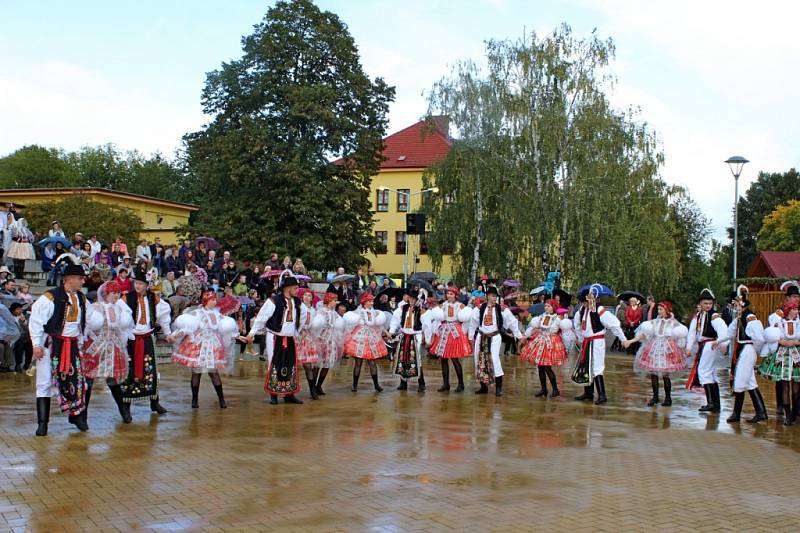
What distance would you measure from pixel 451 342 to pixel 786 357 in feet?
18.8

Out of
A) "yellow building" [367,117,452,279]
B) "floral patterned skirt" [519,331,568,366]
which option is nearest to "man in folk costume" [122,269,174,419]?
"floral patterned skirt" [519,331,568,366]

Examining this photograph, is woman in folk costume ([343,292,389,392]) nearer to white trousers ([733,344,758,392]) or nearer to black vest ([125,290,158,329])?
black vest ([125,290,158,329])

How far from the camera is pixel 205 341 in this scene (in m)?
12.6

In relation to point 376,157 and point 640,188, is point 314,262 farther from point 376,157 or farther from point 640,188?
point 640,188

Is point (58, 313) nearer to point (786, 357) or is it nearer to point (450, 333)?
point (450, 333)

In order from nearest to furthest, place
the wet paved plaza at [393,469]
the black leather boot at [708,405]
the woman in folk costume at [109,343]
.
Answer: the wet paved plaza at [393,469]
the woman in folk costume at [109,343]
the black leather boot at [708,405]

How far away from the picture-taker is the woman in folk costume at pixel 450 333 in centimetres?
1588

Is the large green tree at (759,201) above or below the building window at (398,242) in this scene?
above

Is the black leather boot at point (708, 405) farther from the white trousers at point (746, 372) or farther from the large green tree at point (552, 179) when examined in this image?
the large green tree at point (552, 179)

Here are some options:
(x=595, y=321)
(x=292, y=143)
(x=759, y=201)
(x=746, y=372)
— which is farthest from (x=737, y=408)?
(x=759, y=201)

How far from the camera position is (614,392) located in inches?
672

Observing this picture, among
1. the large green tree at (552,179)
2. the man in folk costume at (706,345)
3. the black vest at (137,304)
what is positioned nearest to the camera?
the black vest at (137,304)

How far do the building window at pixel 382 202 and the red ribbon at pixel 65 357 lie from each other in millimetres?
56433

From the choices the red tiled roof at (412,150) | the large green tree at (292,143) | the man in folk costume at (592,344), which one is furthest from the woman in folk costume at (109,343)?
the red tiled roof at (412,150)
